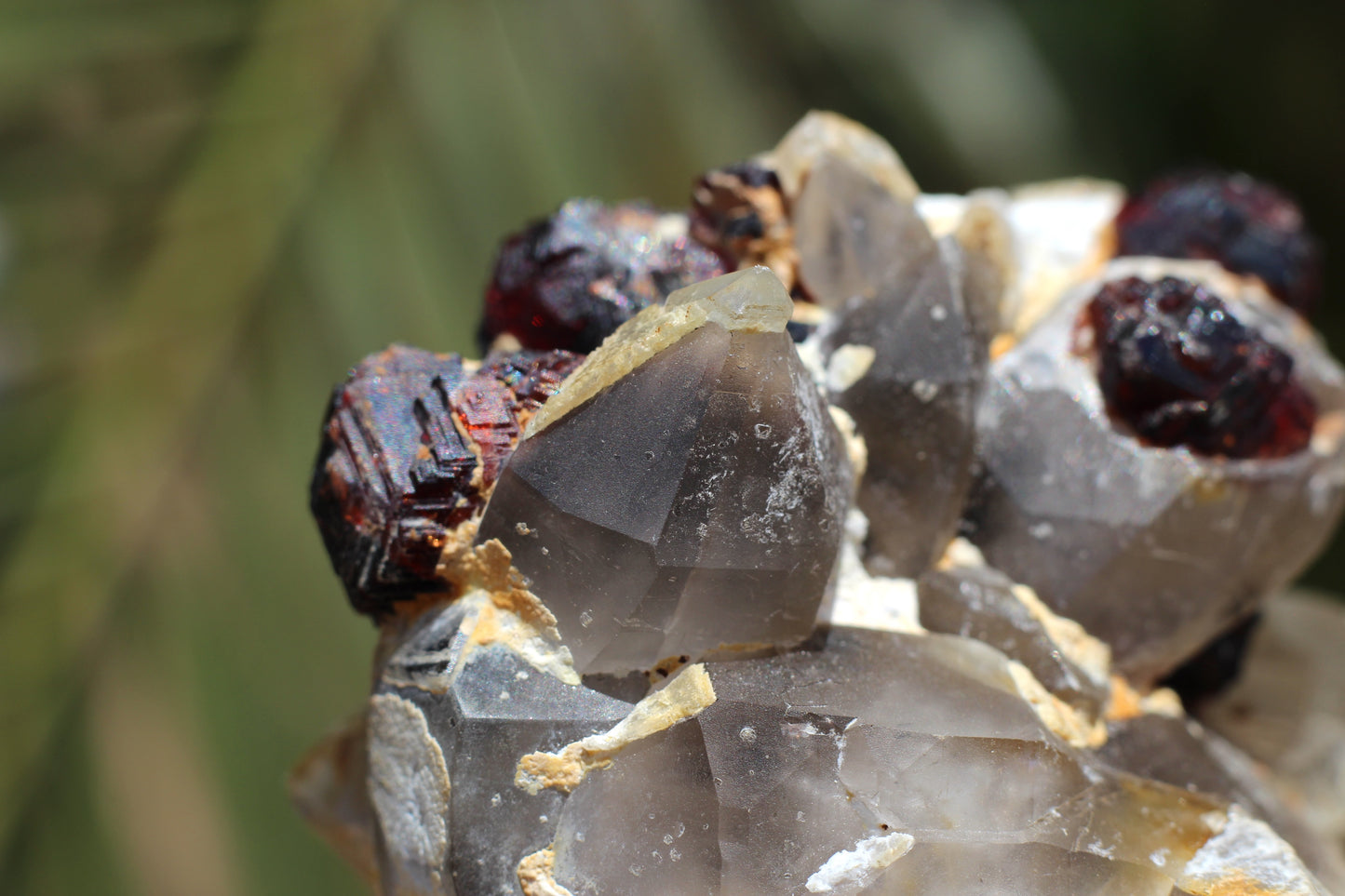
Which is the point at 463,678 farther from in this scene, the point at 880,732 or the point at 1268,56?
the point at 1268,56

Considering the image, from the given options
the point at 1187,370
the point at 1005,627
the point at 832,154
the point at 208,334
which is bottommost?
the point at 1005,627

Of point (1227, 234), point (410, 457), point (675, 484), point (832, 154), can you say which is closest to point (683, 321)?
point (675, 484)

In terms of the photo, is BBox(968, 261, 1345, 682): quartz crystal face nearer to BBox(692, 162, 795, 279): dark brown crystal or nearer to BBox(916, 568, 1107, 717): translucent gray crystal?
BBox(916, 568, 1107, 717): translucent gray crystal

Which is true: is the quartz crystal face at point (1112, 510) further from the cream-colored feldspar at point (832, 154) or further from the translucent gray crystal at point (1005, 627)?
the cream-colored feldspar at point (832, 154)

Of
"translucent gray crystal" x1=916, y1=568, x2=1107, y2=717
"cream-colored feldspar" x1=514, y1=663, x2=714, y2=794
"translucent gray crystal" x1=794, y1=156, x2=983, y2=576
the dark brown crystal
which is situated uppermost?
the dark brown crystal

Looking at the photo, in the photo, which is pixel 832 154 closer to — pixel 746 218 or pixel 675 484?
pixel 746 218

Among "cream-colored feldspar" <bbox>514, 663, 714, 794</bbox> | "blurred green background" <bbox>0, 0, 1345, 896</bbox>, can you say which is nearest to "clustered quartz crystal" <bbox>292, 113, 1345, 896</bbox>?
"cream-colored feldspar" <bbox>514, 663, 714, 794</bbox>
